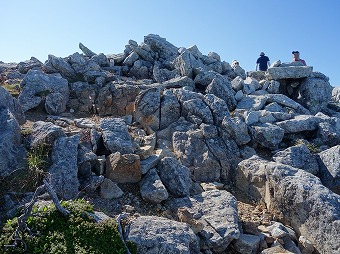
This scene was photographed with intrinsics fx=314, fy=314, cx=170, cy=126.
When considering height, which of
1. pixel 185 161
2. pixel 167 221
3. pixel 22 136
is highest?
pixel 22 136

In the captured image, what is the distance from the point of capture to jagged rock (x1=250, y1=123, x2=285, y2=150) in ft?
52.5

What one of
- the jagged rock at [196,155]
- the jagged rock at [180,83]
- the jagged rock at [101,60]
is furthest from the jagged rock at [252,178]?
the jagged rock at [101,60]

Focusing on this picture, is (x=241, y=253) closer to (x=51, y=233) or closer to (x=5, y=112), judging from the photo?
(x=51, y=233)

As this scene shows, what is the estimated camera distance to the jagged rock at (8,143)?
35.3ft

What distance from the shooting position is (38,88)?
18.2 m

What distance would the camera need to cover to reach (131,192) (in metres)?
11.8

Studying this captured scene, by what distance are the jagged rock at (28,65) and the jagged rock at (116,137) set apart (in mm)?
12690

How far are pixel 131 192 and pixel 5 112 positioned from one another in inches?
239

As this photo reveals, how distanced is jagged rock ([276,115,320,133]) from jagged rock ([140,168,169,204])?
8513 millimetres

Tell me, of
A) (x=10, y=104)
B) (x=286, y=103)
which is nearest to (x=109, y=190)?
(x=10, y=104)

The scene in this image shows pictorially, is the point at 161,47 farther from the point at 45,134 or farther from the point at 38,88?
the point at 45,134

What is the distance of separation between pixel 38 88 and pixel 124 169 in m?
9.37

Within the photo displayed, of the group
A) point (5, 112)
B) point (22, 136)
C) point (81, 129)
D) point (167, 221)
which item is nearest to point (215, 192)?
point (167, 221)

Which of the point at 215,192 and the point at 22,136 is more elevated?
the point at 22,136
